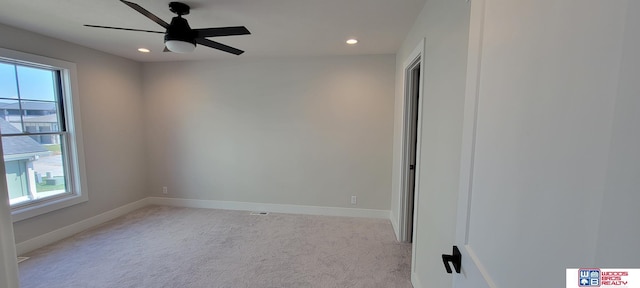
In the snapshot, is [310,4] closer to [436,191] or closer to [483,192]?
[436,191]

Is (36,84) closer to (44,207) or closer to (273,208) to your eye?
(44,207)

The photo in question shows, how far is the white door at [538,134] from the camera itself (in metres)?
0.40

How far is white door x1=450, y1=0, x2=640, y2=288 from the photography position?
0.40 metres

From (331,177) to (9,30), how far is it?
13.1 ft

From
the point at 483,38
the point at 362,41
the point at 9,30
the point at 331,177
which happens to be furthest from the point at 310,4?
the point at 9,30

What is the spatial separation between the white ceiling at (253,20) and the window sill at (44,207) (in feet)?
6.38

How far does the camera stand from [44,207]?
114 inches

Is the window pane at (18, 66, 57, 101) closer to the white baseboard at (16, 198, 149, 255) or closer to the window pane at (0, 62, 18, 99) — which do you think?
the window pane at (0, 62, 18, 99)

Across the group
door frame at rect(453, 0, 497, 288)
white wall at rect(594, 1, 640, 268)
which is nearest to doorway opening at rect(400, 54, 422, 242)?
door frame at rect(453, 0, 497, 288)

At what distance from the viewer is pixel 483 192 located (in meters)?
0.78

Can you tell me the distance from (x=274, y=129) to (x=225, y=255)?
6.21ft

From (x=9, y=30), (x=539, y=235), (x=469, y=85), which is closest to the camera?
(x=539, y=235)

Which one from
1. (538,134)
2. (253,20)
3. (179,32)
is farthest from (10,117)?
(538,134)

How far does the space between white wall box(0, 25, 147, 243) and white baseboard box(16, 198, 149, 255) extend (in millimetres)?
56
